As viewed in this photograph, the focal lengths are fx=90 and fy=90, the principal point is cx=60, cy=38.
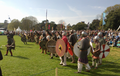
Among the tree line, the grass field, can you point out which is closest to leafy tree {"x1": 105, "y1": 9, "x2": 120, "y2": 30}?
the tree line

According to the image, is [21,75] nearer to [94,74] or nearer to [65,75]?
[65,75]

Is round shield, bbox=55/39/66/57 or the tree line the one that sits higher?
the tree line

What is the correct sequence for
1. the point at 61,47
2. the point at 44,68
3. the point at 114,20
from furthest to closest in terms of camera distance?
the point at 114,20, the point at 61,47, the point at 44,68

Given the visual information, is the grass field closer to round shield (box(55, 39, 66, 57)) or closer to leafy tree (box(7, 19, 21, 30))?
round shield (box(55, 39, 66, 57))

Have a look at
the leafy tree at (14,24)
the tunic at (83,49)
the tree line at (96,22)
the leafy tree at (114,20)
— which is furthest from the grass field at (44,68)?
the leafy tree at (14,24)

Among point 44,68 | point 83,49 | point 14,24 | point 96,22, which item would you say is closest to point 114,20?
point 96,22

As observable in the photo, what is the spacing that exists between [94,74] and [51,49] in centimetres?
306

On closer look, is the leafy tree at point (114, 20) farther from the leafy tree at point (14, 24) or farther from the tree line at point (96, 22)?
the leafy tree at point (14, 24)

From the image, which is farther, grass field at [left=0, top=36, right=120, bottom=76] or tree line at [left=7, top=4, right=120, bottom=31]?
tree line at [left=7, top=4, right=120, bottom=31]

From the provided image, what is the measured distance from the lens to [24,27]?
1822 inches

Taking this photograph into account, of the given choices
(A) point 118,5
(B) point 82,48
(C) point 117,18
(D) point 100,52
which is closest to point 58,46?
(B) point 82,48

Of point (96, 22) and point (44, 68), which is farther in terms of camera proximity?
point (96, 22)

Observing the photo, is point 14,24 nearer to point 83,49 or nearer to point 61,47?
point 61,47

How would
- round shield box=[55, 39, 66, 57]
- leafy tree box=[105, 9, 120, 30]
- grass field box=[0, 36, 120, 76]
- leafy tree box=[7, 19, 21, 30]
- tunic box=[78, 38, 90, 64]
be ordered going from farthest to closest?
leafy tree box=[7, 19, 21, 30], leafy tree box=[105, 9, 120, 30], round shield box=[55, 39, 66, 57], grass field box=[0, 36, 120, 76], tunic box=[78, 38, 90, 64]
